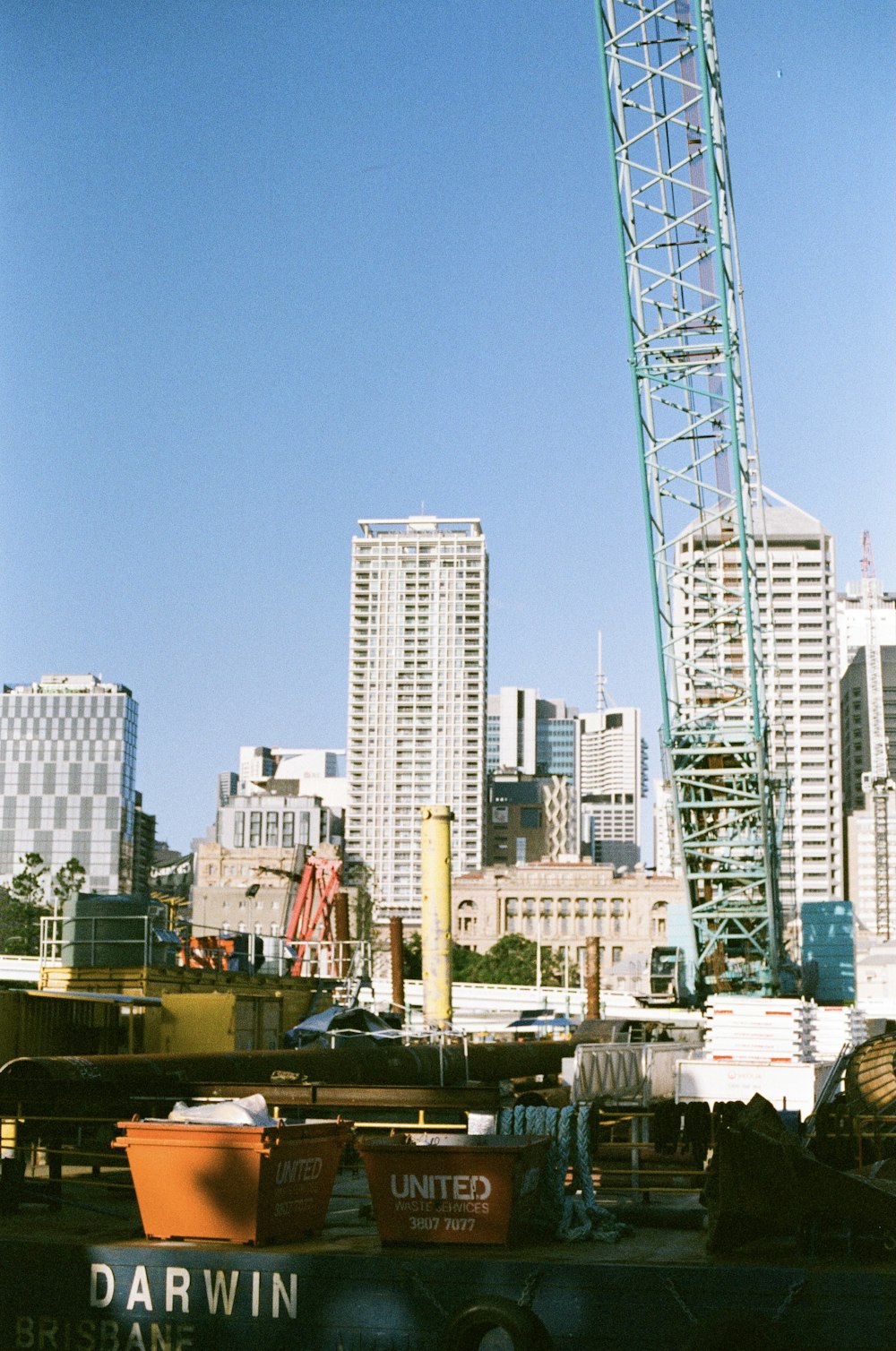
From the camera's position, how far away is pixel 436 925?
136 ft

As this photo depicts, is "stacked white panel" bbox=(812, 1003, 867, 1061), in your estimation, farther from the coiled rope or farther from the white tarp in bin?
the white tarp in bin

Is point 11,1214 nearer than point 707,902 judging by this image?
Yes

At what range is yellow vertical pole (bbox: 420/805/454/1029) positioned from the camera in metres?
41.1

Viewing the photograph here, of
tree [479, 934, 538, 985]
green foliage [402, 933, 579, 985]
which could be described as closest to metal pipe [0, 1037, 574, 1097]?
green foliage [402, 933, 579, 985]

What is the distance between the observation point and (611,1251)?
11.3 m

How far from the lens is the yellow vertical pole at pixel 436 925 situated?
41.1 m

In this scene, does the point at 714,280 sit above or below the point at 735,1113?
above

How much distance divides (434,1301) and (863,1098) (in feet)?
25.6

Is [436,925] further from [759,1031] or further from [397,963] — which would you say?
[397,963]

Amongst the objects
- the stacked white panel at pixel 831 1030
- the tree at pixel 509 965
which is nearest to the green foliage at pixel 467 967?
the tree at pixel 509 965

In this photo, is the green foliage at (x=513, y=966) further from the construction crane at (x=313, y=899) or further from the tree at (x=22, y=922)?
the construction crane at (x=313, y=899)

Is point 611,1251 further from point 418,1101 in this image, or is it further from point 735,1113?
point 418,1101

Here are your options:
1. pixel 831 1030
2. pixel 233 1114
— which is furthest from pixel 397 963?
pixel 233 1114

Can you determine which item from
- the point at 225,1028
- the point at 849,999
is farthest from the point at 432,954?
the point at 849,999
